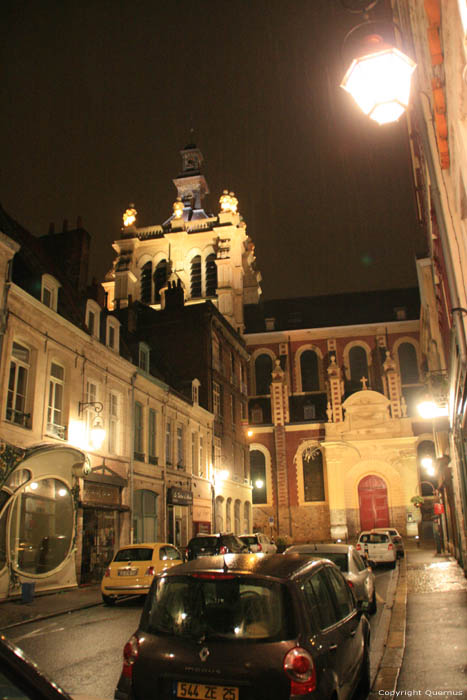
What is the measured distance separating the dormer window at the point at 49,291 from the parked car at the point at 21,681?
1561 cm

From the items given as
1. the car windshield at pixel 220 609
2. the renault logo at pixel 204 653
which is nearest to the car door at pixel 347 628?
the car windshield at pixel 220 609

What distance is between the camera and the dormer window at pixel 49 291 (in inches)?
672

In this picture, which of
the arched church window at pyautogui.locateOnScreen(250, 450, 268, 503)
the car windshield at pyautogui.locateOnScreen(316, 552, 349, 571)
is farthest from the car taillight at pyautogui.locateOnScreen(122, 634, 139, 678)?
the arched church window at pyautogui.locateOnScreen(250, 450, 268, 503)

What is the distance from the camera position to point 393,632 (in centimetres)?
930

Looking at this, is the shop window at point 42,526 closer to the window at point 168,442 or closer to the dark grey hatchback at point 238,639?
the window at point 168,442

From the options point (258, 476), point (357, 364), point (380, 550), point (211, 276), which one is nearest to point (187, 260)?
point (211, 276)

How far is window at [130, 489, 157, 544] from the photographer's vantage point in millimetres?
22156

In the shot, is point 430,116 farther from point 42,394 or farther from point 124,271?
point 124,271

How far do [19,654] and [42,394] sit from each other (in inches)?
588

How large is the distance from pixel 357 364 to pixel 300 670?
50526 millimetres

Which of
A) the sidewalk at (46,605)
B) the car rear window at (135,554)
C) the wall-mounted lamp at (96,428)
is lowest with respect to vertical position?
the sidewalk at (46,605)

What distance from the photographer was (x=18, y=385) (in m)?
15.9

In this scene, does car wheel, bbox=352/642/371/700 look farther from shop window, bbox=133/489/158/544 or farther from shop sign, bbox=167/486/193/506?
shop sign, bbox=167/486/193/506

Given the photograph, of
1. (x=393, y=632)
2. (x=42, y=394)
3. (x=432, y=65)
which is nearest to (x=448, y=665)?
(x=393, y=632)
